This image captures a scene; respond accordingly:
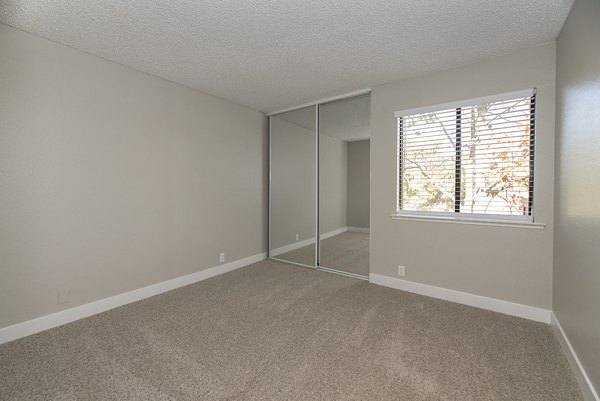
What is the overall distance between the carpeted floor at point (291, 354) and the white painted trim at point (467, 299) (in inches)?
4.4

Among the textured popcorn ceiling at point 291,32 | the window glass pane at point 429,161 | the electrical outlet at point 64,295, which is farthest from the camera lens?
the window glass pane at point 429,161

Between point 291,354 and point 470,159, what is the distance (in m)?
2.59

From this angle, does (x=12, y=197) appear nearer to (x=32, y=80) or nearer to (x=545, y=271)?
(x=32, y=80)

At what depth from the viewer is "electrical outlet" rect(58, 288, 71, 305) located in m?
2.39

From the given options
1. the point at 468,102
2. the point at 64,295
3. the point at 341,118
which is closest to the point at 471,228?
the point at 468,102

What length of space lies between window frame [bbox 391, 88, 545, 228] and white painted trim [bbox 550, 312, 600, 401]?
35.4 inches

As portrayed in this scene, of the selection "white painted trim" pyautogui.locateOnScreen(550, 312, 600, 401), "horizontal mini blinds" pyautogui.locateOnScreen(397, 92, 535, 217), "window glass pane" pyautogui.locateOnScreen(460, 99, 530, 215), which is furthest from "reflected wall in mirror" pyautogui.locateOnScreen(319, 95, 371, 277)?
"white painted trim" pyautogui.locateOnScreen(550, 312, 600, 401)

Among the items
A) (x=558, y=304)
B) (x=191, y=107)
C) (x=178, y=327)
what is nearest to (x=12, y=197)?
(x=178, y=327)

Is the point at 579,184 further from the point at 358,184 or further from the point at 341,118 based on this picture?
the point at 341,118

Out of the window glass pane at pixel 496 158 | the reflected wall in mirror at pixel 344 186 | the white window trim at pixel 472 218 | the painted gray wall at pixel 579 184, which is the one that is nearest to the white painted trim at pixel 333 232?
the reflected wall in mirror at pixel 344 186

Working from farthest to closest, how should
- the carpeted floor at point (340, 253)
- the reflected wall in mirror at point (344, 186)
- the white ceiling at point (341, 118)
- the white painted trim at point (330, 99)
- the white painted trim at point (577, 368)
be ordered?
the carpeted floor at point (340, 253)
the reflected wall in mirror at point (344, 186)
the white ceiling at point (341, 118)
the white painted trim at point (330, 99)
the white painted trim at point (577, 368)

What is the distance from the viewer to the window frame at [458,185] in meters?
2.46

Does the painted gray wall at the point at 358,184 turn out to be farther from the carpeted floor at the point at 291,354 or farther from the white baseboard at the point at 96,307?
the white baseboard at the point at 96,307

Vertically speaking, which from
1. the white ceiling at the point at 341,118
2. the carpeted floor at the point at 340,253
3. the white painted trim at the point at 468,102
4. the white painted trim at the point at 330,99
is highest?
the white painted trim at the point at 330,99
